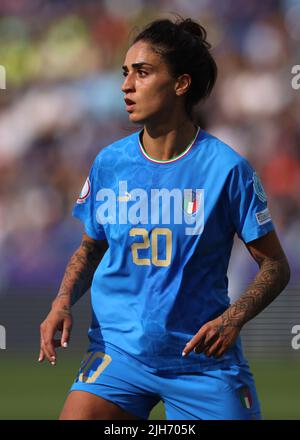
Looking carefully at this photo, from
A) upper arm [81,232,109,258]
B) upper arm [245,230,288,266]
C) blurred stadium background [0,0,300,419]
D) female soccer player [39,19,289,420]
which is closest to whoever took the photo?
female soccer player [39,19,289,420]

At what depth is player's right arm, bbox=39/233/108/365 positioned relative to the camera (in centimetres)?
375

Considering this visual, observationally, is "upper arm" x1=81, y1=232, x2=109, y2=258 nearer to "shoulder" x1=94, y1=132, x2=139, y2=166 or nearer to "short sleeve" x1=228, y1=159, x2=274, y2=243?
"shoulder" x1=94, y1=132, x2=139, y2=166

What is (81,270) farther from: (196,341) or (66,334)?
(196,341)

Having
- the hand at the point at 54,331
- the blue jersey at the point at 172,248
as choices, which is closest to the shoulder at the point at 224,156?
the blue jersey at the point at 172,248

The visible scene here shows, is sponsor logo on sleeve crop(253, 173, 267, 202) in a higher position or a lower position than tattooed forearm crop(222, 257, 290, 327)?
higher

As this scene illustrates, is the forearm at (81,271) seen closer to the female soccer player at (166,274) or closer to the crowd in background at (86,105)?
the female soccer player at (166,274)

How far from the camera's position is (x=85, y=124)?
12438mm

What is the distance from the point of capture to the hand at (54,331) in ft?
12.2

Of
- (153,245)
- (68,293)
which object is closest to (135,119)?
(153,245)

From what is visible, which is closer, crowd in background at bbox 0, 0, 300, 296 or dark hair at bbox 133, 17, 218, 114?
dark hair at bbox 133, 17, 218, 114

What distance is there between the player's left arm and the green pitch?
4.27 meters

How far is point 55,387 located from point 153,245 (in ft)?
19.1

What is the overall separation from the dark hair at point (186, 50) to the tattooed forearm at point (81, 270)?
0.74 metres

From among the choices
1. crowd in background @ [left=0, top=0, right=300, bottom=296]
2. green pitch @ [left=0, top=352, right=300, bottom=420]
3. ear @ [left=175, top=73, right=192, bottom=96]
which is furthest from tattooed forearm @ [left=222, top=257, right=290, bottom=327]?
crowd in background @ [left=0, top=0, right=300, bottom=296]
